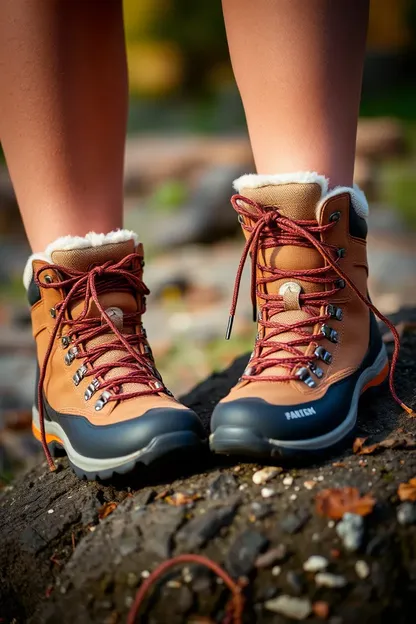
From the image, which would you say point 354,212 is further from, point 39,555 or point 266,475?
point 39,555

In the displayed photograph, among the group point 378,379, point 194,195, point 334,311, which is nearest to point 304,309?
point 334,311

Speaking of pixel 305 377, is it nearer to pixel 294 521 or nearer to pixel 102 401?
pixel 294 521

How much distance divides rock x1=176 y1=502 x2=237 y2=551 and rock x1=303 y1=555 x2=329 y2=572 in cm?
16

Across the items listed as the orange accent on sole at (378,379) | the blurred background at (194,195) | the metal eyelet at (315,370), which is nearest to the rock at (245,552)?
the metal eyelet at (315,370)

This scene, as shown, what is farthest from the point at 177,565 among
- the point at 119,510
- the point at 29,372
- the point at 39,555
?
the point at 29,372

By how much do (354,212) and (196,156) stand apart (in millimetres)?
6222

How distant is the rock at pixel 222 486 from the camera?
140 centimetres

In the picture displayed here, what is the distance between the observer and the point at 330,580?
4.04 ft

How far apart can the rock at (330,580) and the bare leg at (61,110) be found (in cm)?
90

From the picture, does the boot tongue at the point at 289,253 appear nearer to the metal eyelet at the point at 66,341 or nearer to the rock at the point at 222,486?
the rock at the point at 222,486

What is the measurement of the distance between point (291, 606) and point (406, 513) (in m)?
0.26

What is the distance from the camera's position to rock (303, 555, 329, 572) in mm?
1248

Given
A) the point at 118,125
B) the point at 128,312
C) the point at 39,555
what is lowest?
the point at 39,555

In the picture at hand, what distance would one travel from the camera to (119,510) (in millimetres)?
1452
